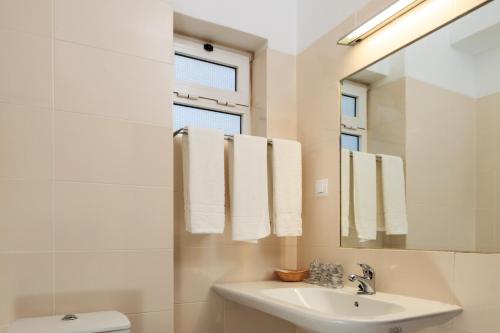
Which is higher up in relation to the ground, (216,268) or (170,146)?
(170,146)

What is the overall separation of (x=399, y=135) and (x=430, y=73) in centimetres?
25

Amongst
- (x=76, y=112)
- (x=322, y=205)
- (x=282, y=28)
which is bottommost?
(x=322, y=205)

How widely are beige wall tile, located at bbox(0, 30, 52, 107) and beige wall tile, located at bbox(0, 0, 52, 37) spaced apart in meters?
0.03

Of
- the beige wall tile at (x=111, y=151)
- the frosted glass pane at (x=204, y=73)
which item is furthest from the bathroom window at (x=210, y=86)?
the beige wall tile at (x=111, y=151)

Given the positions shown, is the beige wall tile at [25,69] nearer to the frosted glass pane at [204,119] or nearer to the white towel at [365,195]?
the frosted glass pane at [204,119]

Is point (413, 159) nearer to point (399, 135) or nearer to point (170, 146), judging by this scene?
point (399, 135)

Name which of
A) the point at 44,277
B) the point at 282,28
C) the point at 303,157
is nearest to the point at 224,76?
the point at 282,28

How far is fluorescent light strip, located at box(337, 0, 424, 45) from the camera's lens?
1454 mm

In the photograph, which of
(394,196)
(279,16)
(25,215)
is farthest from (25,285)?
(279,16)

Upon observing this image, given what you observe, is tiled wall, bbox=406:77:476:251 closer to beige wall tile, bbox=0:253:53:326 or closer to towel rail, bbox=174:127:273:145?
towel rail, bbox=174:127:273:145

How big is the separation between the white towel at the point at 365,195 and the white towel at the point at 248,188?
393 millimetres

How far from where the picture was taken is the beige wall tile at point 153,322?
1509mm

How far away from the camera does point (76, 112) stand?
1.47m

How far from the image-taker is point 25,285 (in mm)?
1346
